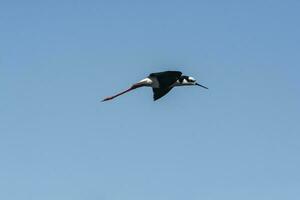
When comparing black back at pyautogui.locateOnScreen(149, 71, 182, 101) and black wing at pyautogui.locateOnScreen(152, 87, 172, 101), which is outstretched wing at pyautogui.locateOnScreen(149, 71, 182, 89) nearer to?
black back at pyautogui.locateOnScreen(149, 71, 182, 101)

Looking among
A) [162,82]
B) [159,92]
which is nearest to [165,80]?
[162,82]

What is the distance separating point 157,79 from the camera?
222 ft

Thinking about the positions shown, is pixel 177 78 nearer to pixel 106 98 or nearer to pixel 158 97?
pixel 158 97

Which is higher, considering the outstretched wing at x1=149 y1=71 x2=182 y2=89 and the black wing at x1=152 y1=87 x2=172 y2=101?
the outstretched wing at x1=149 y1=71 x2=182 y2=89

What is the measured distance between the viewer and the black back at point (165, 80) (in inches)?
2648

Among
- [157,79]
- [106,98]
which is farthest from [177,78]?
[106,98]

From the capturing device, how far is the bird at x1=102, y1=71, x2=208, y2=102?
67438 millimetres

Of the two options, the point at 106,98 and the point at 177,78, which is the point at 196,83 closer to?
the point at 177,78

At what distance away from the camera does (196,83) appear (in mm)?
71188

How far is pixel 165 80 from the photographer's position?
6788 cm

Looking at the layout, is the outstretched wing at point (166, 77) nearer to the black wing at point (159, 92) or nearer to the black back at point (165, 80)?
the black back at point (165, 80)

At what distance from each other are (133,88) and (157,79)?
10.1ft

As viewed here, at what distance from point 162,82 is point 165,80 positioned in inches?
14.9

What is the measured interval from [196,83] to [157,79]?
18.0 ft
